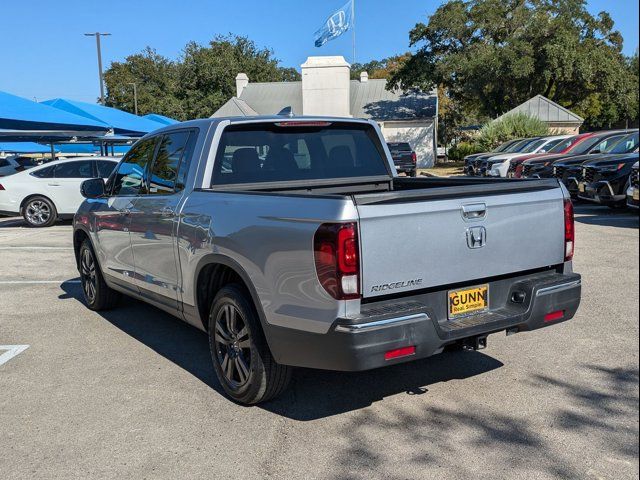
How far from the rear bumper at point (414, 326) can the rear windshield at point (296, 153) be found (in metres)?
1.60

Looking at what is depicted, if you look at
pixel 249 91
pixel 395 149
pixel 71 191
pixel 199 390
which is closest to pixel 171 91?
pixel 249 91

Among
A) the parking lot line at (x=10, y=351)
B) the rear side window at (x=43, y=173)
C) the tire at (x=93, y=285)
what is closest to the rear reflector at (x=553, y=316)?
the parking lot line at (x=10, y=351)

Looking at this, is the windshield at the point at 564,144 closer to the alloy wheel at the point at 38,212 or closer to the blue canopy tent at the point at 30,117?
the blue canopy tent at the point at 30,117

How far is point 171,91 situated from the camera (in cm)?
6325

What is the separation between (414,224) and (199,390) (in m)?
2.10

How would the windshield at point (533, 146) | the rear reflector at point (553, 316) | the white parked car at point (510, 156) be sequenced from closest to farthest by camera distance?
the rear reflector at point (553, 316), the white parked car at point (510, 156), the windshield at point (533, 146)

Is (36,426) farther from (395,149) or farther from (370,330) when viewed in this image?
(395,149)

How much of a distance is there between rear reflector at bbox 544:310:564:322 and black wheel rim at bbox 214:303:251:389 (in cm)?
194

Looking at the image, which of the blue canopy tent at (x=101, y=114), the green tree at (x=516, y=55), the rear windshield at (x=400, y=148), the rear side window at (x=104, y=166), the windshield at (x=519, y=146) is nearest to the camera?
the rear side window at (x=104, y=166)

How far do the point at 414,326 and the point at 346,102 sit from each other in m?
41.9

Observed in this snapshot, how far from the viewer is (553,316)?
404 centimetres

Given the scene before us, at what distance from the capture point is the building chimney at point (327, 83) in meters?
43.3

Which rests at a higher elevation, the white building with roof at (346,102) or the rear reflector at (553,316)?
the white building with roof at (346,102)

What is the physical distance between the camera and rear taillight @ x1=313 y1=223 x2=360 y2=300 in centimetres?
323
